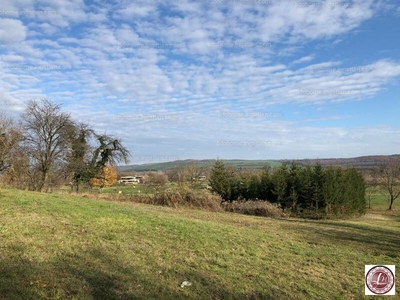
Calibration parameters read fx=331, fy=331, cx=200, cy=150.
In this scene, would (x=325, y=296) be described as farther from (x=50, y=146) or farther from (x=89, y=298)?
(x=50, y=146)

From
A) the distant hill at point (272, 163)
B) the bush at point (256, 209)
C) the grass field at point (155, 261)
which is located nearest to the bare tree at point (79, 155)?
the distant hill at point (272, 163)

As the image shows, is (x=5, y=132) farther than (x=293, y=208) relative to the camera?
No

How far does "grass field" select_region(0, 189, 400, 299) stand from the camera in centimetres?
483

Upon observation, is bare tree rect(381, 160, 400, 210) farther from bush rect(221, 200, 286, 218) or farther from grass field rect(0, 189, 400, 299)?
grass field rect(0, 189, 400, 299)

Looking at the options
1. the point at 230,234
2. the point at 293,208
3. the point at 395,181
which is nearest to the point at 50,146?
the point at 293,208

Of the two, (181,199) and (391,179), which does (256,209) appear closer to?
(181,199)

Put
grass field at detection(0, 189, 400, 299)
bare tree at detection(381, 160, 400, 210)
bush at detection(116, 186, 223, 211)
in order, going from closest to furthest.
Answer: grass field at detection(0, 189, 400, 299) < bush at detection(116, 186, 223, 211) < bare tree at detection(381, 160, 400, 210)

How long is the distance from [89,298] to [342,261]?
648 cm

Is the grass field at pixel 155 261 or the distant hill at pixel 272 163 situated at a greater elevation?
the distant hill at pixel 272 163

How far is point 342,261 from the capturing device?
834cm

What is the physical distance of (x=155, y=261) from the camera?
6.41 meters

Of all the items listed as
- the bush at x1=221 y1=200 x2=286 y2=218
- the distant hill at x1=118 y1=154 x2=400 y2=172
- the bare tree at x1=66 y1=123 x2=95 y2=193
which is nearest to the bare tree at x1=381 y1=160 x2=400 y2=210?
the distant hill at x1=118 y1=154 x2=400 y2=172

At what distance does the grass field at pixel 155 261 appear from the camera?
190 inches

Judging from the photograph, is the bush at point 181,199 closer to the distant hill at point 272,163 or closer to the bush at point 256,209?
the bush at point 256,209
